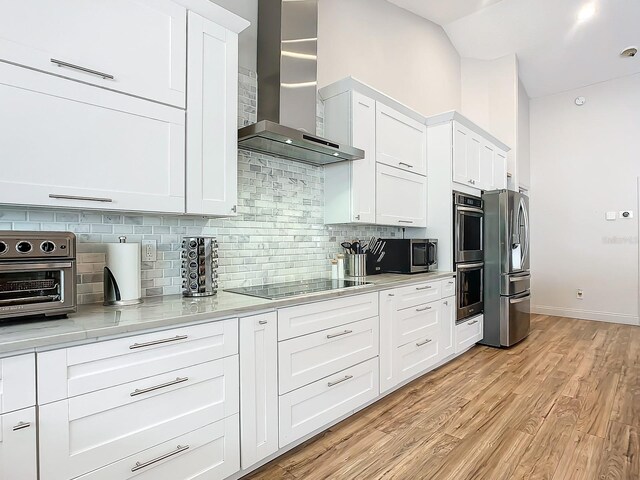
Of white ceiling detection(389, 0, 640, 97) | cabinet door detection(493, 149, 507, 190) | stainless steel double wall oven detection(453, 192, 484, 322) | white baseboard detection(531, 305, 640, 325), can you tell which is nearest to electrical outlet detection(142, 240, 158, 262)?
stainless steel double wall oven detection(453, 192, 484, 322)

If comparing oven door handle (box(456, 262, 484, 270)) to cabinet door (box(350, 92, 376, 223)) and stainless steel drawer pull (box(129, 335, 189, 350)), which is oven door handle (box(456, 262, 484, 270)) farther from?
stainless steel drawer pull (box(129, 335, 189, 350))

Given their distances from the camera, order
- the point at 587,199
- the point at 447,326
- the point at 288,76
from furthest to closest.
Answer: the point at 587,199
the point at 447,326
the point at 288,76

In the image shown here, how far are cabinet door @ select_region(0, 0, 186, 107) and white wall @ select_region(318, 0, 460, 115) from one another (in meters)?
1.54

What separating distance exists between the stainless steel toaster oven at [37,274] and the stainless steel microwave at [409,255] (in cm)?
256

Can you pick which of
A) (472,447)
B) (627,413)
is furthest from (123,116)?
(627,413)

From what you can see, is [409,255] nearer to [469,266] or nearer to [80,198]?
[469,266]

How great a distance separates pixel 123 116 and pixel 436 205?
2.88 metres

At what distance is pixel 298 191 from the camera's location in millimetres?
2842

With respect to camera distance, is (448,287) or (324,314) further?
(448,287)

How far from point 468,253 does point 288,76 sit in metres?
2.52

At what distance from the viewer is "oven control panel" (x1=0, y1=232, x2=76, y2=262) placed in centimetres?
127

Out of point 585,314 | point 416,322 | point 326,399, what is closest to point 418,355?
point 416,322

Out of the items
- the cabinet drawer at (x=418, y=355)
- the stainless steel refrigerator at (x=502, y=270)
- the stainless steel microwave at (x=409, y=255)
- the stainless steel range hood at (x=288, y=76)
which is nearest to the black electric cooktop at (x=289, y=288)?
the cabinet drawer at (x=418, y=355)

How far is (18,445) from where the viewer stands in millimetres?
1135
